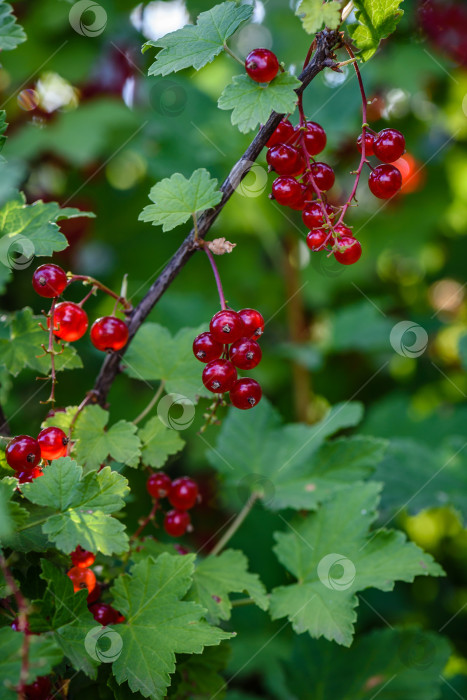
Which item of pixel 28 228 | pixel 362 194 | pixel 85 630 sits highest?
pixel 28 228

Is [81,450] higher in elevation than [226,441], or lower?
higher

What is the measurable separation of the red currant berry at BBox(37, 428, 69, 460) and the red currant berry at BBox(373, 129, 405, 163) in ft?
1.77

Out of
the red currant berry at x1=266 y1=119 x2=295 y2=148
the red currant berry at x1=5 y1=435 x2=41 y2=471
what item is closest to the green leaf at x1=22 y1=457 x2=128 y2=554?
the red currant berry at x1=5 y1=435 x2=41 y2=471

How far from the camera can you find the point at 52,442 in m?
0.79

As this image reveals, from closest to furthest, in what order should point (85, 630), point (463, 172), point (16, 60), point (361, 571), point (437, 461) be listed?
point (85, 630), point (361, 571), point (437, 461), point (16, 60), point (463, 172)

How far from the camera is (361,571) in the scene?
97 centimetres

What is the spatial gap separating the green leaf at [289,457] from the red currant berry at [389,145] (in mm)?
523

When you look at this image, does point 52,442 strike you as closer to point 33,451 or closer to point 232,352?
point 33,451

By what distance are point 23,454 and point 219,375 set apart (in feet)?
0.80

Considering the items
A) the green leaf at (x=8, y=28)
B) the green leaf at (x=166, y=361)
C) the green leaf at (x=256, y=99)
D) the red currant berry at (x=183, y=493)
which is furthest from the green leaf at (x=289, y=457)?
the green leaf at (x=8, y=28)

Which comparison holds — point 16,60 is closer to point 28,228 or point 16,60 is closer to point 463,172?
point 28,228

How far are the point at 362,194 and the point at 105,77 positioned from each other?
1.06 m

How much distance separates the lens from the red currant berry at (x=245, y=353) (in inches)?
31.3

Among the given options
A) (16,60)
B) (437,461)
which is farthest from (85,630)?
(16,60)
